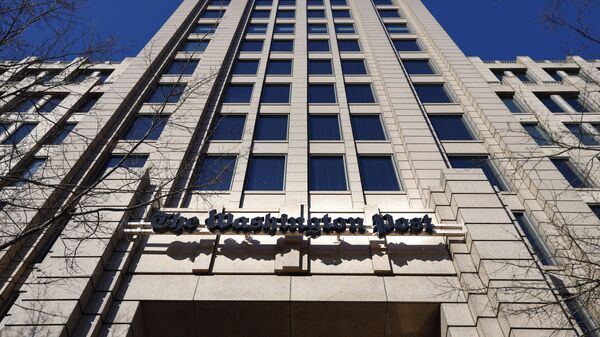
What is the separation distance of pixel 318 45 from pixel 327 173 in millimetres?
14970

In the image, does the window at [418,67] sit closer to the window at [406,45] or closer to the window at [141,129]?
the window at [406,45]

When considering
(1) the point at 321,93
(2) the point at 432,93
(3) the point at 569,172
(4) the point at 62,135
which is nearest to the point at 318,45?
(1) the point at 321,93

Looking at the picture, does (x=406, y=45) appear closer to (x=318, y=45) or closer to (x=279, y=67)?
(x=318, y=45)

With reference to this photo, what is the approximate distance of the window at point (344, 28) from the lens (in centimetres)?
3166

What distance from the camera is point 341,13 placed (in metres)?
35.3

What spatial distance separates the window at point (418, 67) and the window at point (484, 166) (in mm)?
8717

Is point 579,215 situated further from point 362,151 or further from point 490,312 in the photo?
point 362,151

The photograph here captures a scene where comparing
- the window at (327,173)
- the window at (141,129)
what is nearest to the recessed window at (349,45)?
the window at (327,173)

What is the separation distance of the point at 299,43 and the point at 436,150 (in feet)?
50.1

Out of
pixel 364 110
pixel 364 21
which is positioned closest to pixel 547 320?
pixel 364 110

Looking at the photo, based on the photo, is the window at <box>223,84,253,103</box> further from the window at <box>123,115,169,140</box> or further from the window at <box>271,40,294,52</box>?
the window at <box>271,40,294,52</box>

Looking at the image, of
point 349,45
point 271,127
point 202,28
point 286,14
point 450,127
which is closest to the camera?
point 271,127

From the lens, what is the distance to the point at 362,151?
19141mm

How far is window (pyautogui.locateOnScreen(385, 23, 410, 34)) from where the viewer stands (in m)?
31.6
